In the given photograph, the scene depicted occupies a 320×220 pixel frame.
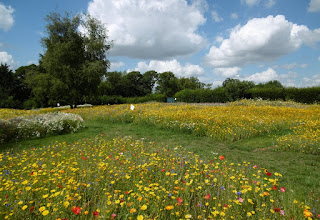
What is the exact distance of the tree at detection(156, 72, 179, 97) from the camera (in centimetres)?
5891

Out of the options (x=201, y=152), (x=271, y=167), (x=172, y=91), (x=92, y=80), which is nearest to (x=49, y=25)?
(x=92, y=80)

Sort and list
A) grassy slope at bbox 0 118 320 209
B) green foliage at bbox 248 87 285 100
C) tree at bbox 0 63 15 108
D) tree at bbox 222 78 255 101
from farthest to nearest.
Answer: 1. tree at bbox 0 63 15 108
2. tree at bbox 222 78 255 101
3. green foliage at bbox 248 87 285 100
4. grassy slope at bbox 0 118 320 209

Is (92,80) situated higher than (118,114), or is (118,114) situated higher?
(92,80)

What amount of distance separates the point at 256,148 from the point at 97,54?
74.6ft

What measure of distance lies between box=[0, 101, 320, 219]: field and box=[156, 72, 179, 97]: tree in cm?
4740

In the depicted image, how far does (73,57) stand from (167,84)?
3895 centimetres

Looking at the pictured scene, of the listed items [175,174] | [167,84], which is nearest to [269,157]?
[175,174]

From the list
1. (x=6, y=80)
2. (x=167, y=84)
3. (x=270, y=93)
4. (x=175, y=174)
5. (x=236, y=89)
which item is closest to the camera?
(x=175, y=174)

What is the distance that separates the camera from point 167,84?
196 feet

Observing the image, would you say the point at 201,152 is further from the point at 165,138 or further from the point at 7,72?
the point at 7,72

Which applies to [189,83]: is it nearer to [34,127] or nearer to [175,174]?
[34,127]

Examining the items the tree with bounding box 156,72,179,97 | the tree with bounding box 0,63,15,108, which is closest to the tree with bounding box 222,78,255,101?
the tree with bounding box 0,63,15,108

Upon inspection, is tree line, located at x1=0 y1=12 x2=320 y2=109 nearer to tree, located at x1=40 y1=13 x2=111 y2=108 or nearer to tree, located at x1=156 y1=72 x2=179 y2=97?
tree, located at x1=40 y1=13 x2=111 y2=108

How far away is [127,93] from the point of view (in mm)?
54125
